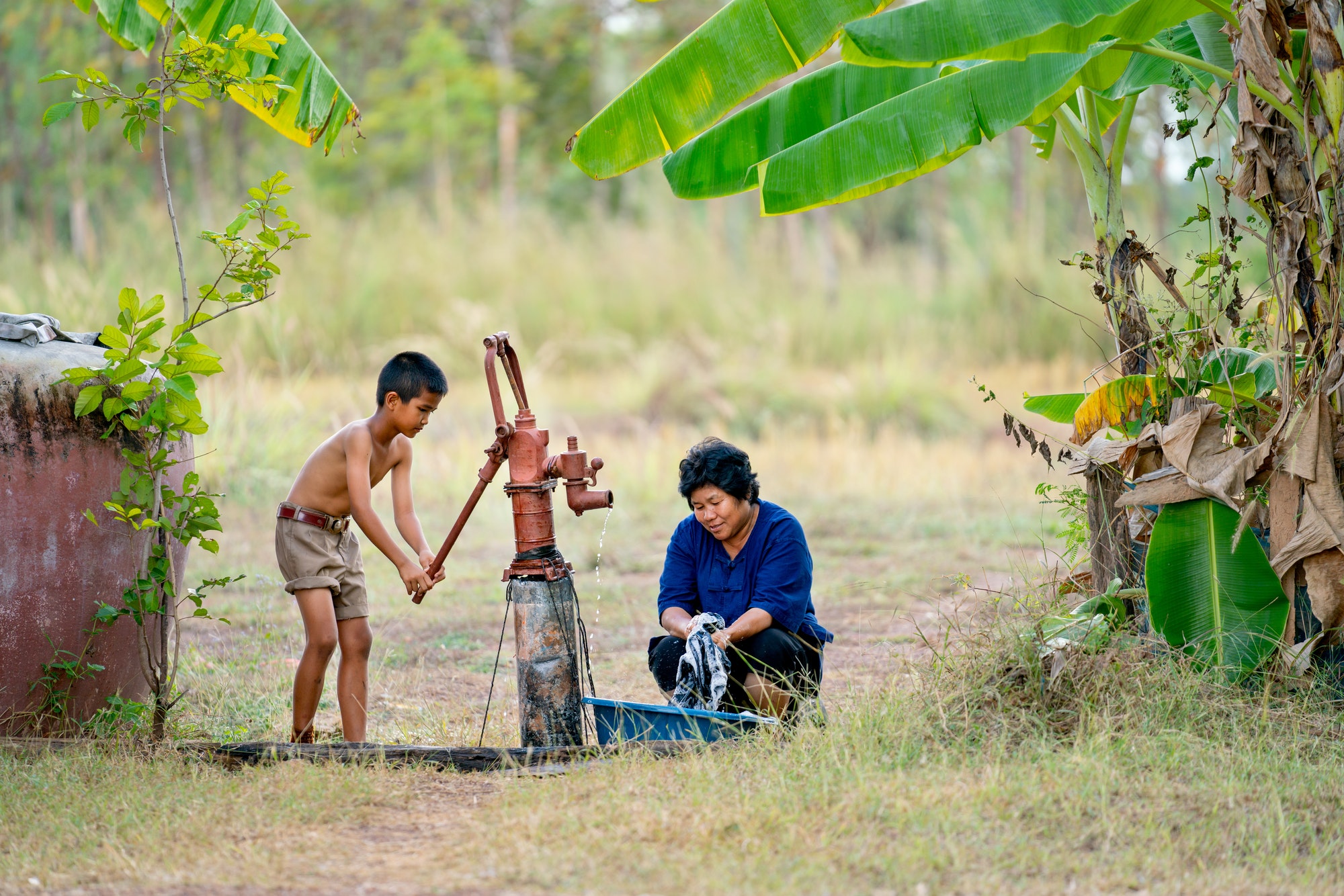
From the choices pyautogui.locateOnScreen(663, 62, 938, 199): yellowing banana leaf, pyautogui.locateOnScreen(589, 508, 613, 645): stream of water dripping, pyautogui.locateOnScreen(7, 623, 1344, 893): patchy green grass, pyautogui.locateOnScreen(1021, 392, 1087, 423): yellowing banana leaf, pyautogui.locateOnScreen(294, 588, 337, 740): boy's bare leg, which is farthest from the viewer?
pyautogui.locateOnScreen(589, 508, 613, 645): stream of water dripping

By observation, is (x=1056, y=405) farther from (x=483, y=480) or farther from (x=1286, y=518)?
(x=483, y=480)

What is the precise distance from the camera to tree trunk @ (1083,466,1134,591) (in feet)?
14.2

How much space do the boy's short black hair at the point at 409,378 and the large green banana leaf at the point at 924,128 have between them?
1.42 metres

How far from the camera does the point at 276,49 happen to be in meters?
4.96

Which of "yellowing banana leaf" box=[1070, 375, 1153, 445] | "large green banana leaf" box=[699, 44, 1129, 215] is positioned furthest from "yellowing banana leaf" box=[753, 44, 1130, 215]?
"yellowing banana leaf" box=[1070, 375, 1153, 445]

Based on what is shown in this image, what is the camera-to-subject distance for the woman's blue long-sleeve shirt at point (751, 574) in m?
4.02

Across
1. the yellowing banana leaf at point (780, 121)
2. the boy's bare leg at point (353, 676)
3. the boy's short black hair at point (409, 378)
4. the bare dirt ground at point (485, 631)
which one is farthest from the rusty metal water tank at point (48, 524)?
the yellowing banana leaf at point (780, 121)

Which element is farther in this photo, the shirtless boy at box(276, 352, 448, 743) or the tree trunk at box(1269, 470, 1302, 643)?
the shirtless boy at box(276, 352, 448, 743)

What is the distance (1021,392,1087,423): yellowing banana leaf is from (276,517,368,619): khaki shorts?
2.70m

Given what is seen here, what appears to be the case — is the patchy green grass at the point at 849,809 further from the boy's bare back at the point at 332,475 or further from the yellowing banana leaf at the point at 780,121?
the yellowing banana leaf at the point at 780,121

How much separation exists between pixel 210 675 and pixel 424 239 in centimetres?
1113

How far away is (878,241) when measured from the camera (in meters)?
23.4

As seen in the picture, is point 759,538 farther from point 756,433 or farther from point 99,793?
point 756,433

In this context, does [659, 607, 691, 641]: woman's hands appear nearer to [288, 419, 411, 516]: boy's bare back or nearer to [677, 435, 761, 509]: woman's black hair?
[677, 435, 761, 509]: woman's black hair
